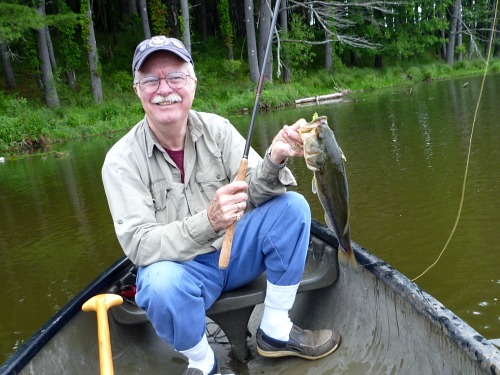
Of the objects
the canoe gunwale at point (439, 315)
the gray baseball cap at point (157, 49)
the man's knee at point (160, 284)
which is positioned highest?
the gray baseball cap at point (157, 49)

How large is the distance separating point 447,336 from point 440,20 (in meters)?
34.4

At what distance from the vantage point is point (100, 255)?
5.79 metres

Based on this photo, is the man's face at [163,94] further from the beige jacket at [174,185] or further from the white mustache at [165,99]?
the beige jacket at [174,185]

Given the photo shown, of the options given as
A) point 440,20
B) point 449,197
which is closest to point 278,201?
point 449,197

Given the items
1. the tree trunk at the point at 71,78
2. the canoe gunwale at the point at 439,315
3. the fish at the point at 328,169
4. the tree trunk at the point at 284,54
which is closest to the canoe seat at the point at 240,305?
A: the canoe gunwale at the point at 439,315

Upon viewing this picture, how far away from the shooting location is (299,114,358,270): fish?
2281mm

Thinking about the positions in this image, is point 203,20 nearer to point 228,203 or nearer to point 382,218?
point 382,218

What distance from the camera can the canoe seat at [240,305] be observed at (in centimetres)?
270

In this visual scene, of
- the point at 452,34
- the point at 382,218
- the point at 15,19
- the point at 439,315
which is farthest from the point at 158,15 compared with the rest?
the point at 439,315

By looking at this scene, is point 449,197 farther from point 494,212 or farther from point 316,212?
point 316,212

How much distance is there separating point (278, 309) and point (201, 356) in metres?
0.45

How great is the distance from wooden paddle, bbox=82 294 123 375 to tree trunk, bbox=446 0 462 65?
3376 cm

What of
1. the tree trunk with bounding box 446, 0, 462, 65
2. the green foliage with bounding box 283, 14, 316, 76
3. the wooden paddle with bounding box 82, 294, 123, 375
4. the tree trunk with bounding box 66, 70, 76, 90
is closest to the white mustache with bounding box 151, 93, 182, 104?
the wooden paddle with bounding box 82, 294, 123, 375

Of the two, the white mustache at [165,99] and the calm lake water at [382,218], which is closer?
the white mustache at [165,99]
